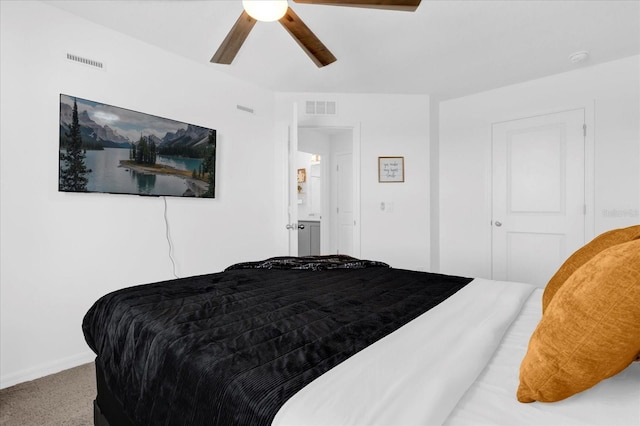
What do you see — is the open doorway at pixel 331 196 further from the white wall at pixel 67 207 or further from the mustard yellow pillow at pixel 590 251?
the mustard yellow pillow at pixel 590 251

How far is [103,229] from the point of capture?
2.63 metres

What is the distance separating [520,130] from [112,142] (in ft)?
13.2

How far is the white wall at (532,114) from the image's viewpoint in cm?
315

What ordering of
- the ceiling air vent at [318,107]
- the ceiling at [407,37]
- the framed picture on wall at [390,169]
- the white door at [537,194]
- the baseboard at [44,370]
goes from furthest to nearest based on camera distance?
the framed picture on wall at [390,169] < the ceiling air vent at [318,107] < the white door at [537,194] < the ceiling at [407,37] < the baseboard at [44,370]

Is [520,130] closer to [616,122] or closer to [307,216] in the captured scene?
[616,122]

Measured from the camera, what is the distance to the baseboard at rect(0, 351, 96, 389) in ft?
7.13

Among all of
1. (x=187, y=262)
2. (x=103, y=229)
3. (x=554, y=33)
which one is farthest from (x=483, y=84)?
(x=103, y=229)

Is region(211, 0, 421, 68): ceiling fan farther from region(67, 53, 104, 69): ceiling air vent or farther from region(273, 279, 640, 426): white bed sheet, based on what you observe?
region(273, 279, 640, 426): white bed sheet

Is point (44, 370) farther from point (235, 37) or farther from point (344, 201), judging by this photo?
point (344, 201)

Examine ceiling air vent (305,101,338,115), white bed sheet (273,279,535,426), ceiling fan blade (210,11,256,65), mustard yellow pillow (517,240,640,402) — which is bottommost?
white bed sheet (273,279,535,426)

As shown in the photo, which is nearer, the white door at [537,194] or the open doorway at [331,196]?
the white door at [537,194]

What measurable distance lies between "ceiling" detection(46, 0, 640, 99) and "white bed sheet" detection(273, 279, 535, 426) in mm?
2203

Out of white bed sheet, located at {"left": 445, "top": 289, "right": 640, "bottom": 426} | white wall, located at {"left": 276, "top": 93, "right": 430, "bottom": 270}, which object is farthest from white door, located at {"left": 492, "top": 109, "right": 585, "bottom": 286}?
white bed sheet, located at {"left": 445, "top": 289, "right": 640, "bottom": 426}

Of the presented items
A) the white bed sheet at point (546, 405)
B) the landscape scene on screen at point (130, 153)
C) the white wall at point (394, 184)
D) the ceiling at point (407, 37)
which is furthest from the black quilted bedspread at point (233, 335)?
the white wall at point (394, 184)
